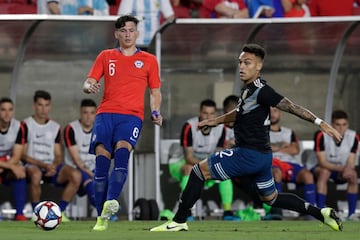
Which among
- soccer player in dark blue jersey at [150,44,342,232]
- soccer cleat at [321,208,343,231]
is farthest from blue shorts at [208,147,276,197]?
soccer cleat at [321,208,343,231]

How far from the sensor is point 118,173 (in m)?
11.1

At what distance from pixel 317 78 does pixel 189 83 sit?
1753 millimetres

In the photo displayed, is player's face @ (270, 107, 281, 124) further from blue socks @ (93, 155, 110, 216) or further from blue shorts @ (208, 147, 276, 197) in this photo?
blue shorts @ (208, 147, 276, 197)

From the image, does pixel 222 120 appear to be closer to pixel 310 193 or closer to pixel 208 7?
pixel 310 193

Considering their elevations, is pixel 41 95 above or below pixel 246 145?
above

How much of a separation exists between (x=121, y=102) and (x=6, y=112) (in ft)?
12.6

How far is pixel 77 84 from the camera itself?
15.8m

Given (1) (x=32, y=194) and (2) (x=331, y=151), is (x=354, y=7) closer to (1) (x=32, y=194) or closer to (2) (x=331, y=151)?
(2) (x=331, y=151)

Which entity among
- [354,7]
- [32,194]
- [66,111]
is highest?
[354,7]

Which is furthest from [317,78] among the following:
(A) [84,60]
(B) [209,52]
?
(A) [84,60]

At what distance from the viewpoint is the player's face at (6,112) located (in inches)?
589

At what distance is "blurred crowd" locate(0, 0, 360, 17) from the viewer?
15930 millimetres

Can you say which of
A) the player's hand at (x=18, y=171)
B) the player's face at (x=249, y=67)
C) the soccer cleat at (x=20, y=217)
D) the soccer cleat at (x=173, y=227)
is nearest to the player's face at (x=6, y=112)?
the player's hand at (x=18, y=171)

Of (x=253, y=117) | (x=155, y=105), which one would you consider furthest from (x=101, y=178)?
(x=253, y=117)
